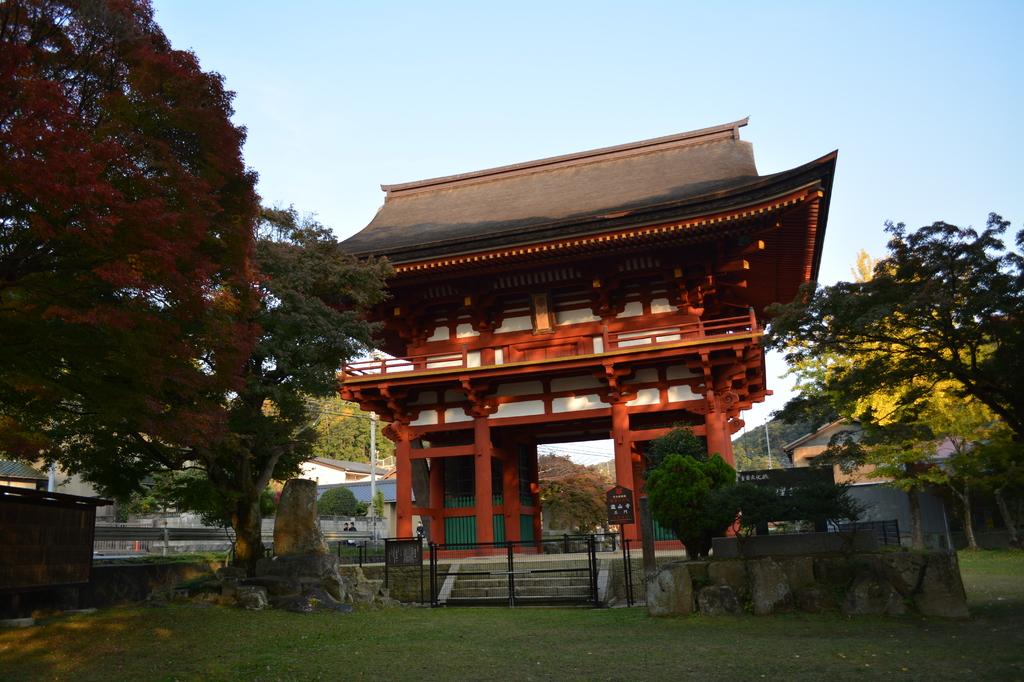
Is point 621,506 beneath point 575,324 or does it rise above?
beneath

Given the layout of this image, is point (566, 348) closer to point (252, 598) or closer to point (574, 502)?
point (252, 598)

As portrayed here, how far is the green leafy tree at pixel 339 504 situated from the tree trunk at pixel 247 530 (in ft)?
100

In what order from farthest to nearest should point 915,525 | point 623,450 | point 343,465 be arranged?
point 343,465 → point 915,525 → point 623,450

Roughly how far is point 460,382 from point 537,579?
19.2 ft

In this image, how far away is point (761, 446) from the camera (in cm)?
11725

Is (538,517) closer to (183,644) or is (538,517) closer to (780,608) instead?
(780,608)

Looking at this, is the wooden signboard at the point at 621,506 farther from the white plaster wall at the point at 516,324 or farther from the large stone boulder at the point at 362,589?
the white plaster wall at the point at 516,324

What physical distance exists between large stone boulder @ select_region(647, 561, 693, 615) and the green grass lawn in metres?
0.31

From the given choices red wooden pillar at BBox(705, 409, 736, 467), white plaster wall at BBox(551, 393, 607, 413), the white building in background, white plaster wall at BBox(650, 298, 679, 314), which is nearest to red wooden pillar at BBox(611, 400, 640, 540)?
white plaster wall at BBox(551, 393, 607, 413)

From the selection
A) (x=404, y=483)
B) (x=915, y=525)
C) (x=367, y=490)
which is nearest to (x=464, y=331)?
(x=404, y=483)

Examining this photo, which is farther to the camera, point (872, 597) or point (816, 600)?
point (816, 600)

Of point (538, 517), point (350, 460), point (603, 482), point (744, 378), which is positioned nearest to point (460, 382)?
point (538, 517)

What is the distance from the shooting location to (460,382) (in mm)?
19234

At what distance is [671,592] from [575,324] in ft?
33.3
